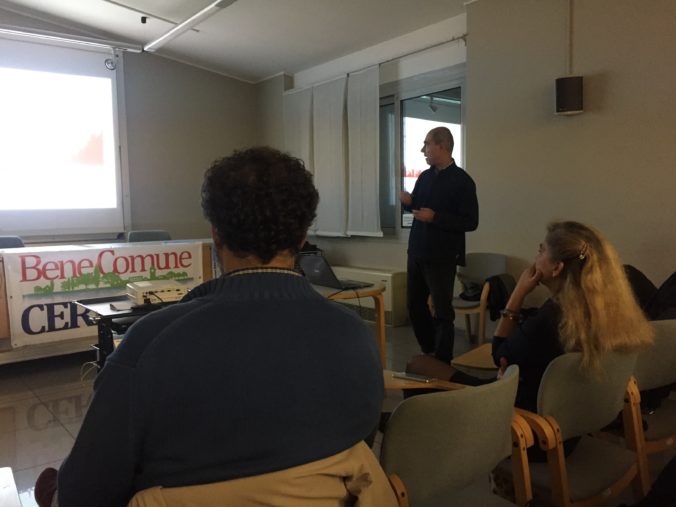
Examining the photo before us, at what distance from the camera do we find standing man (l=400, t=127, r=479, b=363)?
328 centimetres

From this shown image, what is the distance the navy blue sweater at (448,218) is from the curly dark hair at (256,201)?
7.67ft

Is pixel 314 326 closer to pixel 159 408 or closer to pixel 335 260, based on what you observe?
pixel 159 408

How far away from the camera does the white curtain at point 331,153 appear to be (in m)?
5.67

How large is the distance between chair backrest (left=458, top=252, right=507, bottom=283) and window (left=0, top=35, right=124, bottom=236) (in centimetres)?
379

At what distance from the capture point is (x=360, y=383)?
0.91 meters

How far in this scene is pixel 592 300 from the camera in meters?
1.54

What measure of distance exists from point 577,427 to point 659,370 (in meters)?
0.52

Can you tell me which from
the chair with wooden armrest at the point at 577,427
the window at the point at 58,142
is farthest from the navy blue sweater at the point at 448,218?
the window at the point at 58,142

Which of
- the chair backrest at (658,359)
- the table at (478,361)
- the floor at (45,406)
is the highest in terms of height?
the chair backrest at (658,359)

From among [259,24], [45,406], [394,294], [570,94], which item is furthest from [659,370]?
[259,24]

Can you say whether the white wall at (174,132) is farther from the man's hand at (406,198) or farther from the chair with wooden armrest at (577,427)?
the chair with wooden armrest at (577,427)

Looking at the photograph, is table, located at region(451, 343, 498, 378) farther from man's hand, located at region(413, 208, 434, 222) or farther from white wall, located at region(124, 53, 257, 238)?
white wall, located at region(124, 53, 257, 238)

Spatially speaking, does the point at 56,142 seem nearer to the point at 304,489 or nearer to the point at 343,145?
the point at 343,145

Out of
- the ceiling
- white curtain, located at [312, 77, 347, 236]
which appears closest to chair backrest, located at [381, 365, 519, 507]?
the ceiling
